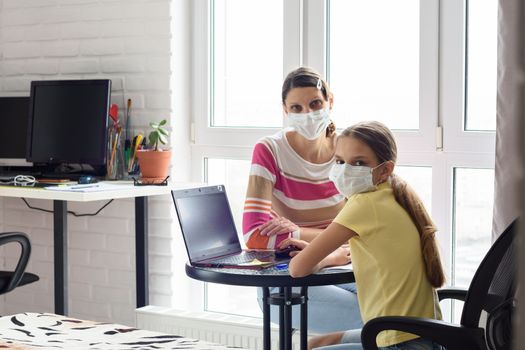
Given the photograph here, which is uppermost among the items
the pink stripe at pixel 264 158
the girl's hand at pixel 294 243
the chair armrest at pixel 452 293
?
the pink stripe at pixel 264 158

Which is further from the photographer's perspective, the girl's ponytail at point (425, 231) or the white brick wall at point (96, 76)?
the white brick wall at point (96, 76)

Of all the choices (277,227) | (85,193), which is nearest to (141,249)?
(85,193)

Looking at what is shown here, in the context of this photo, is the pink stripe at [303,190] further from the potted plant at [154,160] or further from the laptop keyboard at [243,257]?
the potted plant at [154,160]

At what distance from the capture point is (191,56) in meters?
3.46

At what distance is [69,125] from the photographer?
3418mm

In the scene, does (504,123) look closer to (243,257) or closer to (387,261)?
(387,261)

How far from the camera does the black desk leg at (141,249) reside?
10.8 ft

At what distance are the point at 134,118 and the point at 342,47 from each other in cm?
99

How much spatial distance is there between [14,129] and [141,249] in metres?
0.88

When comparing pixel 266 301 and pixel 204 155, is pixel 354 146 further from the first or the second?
pixel 204 155

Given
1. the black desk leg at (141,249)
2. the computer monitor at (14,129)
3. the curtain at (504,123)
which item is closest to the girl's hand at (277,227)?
the curtain at (504,123)

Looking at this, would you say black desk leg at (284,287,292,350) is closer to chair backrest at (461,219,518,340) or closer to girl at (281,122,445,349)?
girl at (281,122,445,349)

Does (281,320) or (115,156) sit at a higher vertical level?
(115,156)

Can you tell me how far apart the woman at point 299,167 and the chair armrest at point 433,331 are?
0.72 m
